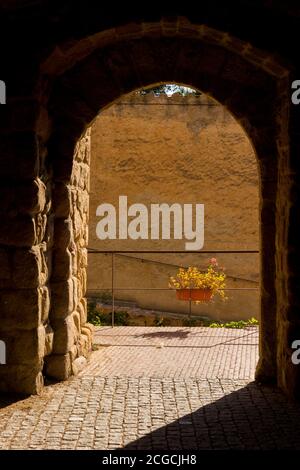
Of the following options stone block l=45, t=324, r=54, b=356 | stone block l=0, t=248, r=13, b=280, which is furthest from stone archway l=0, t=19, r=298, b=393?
stone block l=0, t=248, r=13, b=280

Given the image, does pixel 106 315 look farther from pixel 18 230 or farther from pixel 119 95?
pixel 18 230

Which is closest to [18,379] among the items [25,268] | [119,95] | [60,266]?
[25,268]

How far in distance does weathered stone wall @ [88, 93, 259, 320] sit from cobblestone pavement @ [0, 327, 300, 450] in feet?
23.4

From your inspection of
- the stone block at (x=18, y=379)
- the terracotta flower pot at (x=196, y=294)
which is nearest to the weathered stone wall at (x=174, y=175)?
the terracotta flower pot at (x=196, y=294)

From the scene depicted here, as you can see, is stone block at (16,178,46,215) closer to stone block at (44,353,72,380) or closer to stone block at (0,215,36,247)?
stone block at (0,215,36,247)

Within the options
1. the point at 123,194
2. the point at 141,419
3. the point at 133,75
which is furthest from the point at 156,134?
the point at 141,419

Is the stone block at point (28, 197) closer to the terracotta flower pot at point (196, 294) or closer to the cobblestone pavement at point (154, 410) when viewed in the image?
the cobblestone pavement at point (154, 410)

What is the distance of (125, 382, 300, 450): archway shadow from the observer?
376cm

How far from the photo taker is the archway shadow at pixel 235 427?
3.76 meters

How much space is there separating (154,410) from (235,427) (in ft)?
2.12

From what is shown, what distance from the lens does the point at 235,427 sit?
4117 mm

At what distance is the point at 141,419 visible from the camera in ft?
14.1

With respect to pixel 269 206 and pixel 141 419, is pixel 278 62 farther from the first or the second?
pixel 141 419

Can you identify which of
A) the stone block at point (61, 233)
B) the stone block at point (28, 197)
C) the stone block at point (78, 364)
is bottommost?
the stone block at point (78, 364)
